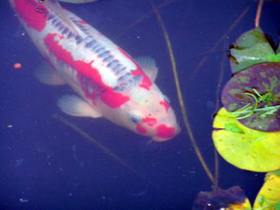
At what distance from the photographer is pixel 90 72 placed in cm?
284

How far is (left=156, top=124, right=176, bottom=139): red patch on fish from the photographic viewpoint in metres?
2.75

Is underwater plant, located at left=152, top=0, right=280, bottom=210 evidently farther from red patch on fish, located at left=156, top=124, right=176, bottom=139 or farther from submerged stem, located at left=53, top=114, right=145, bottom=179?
submerged stem, located at left=53, top=114, right=145, bottom=179

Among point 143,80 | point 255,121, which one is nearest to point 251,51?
point 255,121

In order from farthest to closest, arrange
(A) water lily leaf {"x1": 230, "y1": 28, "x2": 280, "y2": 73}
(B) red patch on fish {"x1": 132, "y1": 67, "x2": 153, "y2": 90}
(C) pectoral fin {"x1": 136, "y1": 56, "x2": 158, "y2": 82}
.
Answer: (C) pectoral fin {"x1": 136, "y1": 56, "x2": 158, "y2": 82} → (B) red patch on fish {"x1": 132, "y1": 67, "x2": 153, "y2": 90} → (A) water lily leaf {"x1": 230, "y1": 28, "x2": 280, "y2": 73}

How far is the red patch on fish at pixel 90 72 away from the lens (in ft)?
9.21

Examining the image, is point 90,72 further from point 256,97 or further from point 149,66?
point 256,97

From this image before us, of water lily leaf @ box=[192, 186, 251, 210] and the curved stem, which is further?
the curved stem

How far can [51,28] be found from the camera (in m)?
2.94

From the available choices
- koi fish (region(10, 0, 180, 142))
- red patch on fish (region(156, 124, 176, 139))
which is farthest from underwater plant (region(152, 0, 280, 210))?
koi fish (region(10, 0, 180, 142))

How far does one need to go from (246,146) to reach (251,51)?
2.18ft

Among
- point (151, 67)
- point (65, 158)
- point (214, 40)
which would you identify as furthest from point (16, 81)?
point (214, 40)

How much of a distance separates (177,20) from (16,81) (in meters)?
1.38

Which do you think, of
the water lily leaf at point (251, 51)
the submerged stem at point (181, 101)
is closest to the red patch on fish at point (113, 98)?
the submerged stem at point (181, 101)

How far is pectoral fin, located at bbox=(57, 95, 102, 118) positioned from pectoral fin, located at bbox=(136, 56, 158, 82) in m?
0.49
